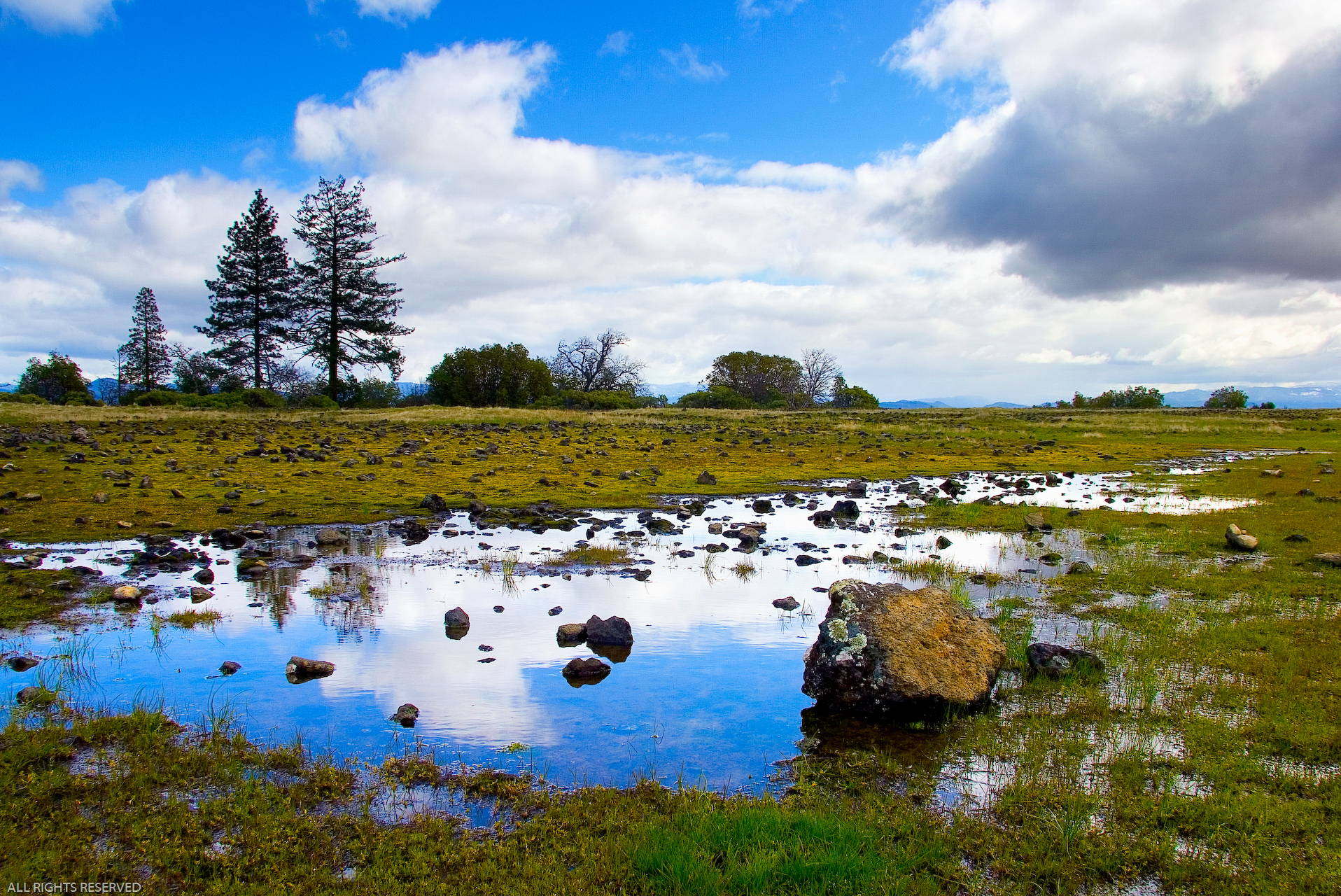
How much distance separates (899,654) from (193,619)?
9.11 meters

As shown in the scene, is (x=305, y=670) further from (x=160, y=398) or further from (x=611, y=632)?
(x=160, y=398)

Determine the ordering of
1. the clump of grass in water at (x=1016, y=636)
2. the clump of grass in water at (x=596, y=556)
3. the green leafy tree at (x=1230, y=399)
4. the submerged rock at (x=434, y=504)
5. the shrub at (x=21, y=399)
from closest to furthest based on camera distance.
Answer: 1. the clump of grass in water at (x=1016, y=636)
2. the clump of grass in water at (x=596, y=556)
3. the submerged rock at (x=434, y=504)
4. the shrub at (x=21, y=399)
5. the green leafy tree at (x=1230, y=399)

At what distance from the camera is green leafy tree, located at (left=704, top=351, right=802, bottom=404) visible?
124875 millimetres

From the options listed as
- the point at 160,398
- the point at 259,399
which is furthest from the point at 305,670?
the point at 160,398

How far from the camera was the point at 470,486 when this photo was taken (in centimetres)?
2169

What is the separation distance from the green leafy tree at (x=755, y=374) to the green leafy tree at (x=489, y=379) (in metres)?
43.4

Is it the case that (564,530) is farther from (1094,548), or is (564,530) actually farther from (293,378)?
(293,378)

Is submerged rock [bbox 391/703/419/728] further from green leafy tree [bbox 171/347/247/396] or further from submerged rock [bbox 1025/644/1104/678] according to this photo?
green leafy tree [bbox 171/347/247/396]

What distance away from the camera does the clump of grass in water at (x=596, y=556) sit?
13.8 m

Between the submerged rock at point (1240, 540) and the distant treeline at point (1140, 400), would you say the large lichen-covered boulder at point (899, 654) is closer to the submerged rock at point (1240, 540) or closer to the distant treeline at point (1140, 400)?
the submerged rock at point (1240, 540)

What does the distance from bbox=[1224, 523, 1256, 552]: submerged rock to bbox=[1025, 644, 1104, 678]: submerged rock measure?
8359 mm

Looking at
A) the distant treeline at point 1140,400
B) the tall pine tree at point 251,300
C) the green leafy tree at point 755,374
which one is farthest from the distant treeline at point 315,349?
the distant treeline at point 1140,400

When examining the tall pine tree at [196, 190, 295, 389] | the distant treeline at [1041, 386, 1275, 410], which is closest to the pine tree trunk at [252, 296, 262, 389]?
the tall pine tree at [196, 190, 295, 389]

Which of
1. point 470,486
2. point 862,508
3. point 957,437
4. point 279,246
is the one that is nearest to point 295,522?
point 470,486
